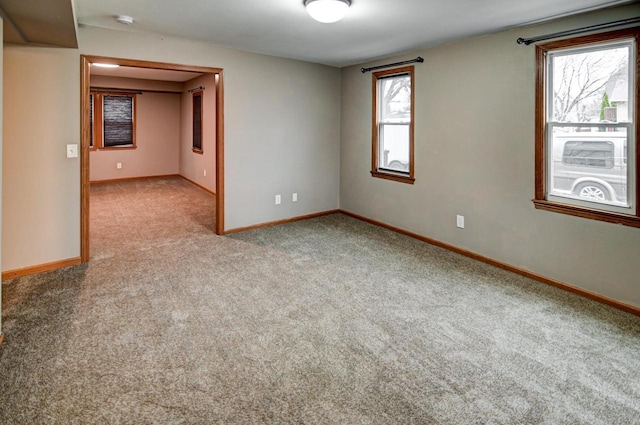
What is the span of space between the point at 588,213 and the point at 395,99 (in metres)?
2.70

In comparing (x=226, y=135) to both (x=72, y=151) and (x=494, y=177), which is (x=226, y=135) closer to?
(x=72, y=151)

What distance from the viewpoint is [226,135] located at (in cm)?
493

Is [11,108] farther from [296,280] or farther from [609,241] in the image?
[609,241]

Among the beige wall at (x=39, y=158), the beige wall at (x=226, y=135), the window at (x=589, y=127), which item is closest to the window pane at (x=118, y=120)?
the beige wall at (x=226, y=135)

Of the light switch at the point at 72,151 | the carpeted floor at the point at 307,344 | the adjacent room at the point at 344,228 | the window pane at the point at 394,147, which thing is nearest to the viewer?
the carpeted floor at the point at 307,344

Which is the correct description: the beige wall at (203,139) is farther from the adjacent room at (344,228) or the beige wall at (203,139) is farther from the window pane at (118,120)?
the adjacent room at (344,228)

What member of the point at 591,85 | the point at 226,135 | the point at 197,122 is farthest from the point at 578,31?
the point at 197,122

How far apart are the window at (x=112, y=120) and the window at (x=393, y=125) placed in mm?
6204

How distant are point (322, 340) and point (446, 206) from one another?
8.39ft

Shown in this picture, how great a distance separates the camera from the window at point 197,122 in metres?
8.16

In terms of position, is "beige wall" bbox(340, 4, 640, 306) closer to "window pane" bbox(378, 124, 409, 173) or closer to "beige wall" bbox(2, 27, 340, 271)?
"window pane" bbox(378, 124, 409, 173)

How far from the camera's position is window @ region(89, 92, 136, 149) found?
8617mm

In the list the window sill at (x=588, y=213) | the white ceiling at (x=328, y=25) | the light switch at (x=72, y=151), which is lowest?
the window sill at (x=588, y=213)

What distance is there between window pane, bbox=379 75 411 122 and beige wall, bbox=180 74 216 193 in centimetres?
352
